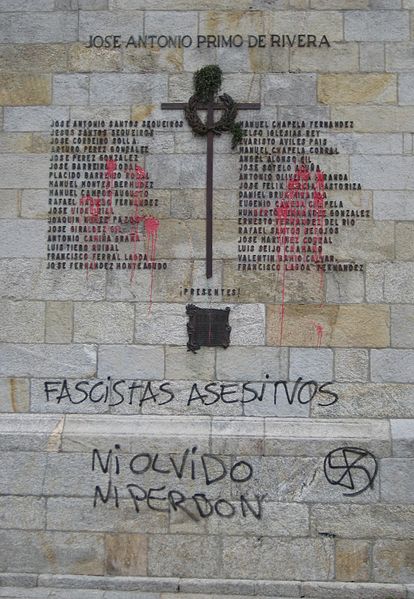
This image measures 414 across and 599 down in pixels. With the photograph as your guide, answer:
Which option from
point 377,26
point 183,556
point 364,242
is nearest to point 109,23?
point 377,26

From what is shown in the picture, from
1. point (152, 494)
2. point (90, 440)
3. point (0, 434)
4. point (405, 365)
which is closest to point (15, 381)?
point (0, 434)

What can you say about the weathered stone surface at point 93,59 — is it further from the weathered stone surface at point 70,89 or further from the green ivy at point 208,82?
the green ivy at point 208,82

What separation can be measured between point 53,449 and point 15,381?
0.80 meters

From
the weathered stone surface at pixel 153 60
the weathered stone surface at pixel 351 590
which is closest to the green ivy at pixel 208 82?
the weathered stone surface at pixel 153 60

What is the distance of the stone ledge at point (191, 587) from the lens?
6.82m

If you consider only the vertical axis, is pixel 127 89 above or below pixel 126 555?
above

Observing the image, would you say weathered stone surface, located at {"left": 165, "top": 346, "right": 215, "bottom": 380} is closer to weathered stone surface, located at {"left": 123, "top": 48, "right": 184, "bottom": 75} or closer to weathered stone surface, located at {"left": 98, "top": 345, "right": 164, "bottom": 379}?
weathered stone surface, located at {"left": 98, "top": 345, "right": 164, "bottom": 379}

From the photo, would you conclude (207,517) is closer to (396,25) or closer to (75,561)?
(75,561)

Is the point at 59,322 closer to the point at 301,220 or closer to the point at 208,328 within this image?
the point at 208,328

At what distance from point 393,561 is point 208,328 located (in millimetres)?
2805

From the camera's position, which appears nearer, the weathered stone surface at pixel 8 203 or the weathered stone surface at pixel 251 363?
the weathered stone surface at pixel 251 363

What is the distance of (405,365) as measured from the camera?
7.25m

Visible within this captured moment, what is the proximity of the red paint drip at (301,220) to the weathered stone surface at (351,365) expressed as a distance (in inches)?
28.0

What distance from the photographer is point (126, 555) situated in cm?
704
